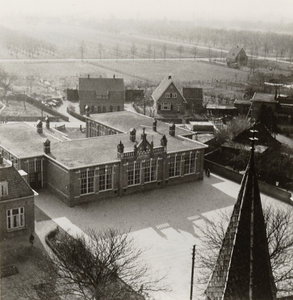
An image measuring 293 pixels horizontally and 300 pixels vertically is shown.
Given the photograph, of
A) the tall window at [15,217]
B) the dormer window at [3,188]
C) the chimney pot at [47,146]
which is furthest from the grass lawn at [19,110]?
the dormer window at [3,188]

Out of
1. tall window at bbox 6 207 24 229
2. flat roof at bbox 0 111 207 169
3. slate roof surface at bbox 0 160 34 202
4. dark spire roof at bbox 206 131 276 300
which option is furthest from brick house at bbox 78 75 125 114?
dark spire roof at bbox 206 131 276 300

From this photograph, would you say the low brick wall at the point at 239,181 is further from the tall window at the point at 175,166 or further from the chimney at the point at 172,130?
the tall window at the point at 175,166

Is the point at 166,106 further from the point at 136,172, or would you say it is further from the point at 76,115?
the point at 136,172

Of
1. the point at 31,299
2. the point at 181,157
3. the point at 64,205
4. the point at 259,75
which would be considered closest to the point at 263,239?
the point at 31,299

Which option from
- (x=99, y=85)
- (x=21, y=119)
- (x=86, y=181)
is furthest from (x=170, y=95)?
(x=86, y=181)

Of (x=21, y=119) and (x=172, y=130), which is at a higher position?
(x=172, y=130)
